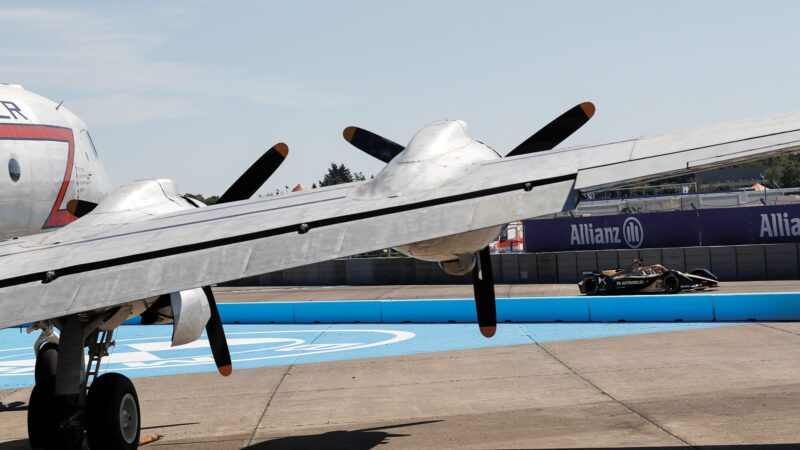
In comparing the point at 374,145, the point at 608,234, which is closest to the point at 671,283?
the point at 608,234

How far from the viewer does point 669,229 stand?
48812 millimetres

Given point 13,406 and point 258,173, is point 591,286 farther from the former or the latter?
point 258,173

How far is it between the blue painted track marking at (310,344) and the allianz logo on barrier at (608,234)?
2034 cm

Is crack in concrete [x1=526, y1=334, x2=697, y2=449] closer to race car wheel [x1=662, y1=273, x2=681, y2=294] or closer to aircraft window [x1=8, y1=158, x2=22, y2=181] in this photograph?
aircraft window [x1=8, y1=158, x2=22, y2=181]

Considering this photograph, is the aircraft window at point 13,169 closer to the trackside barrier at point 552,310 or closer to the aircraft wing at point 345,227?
the aircraft wing at point 345,227

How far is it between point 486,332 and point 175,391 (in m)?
9.74

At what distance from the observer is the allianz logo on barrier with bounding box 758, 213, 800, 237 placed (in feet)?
150

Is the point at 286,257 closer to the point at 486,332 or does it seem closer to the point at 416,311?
the point at 486,332

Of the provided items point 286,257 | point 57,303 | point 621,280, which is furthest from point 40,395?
point 621,280

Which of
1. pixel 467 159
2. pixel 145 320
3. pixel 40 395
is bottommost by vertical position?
pixel 40 395

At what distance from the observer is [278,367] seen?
80.4 feet

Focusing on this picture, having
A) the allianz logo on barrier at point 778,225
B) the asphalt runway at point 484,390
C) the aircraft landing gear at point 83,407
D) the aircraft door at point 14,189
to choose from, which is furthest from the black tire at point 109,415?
the allianz logo on barrier at point 778,225

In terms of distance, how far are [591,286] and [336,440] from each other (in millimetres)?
24999

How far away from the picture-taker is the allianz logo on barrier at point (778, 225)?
45.8 m
